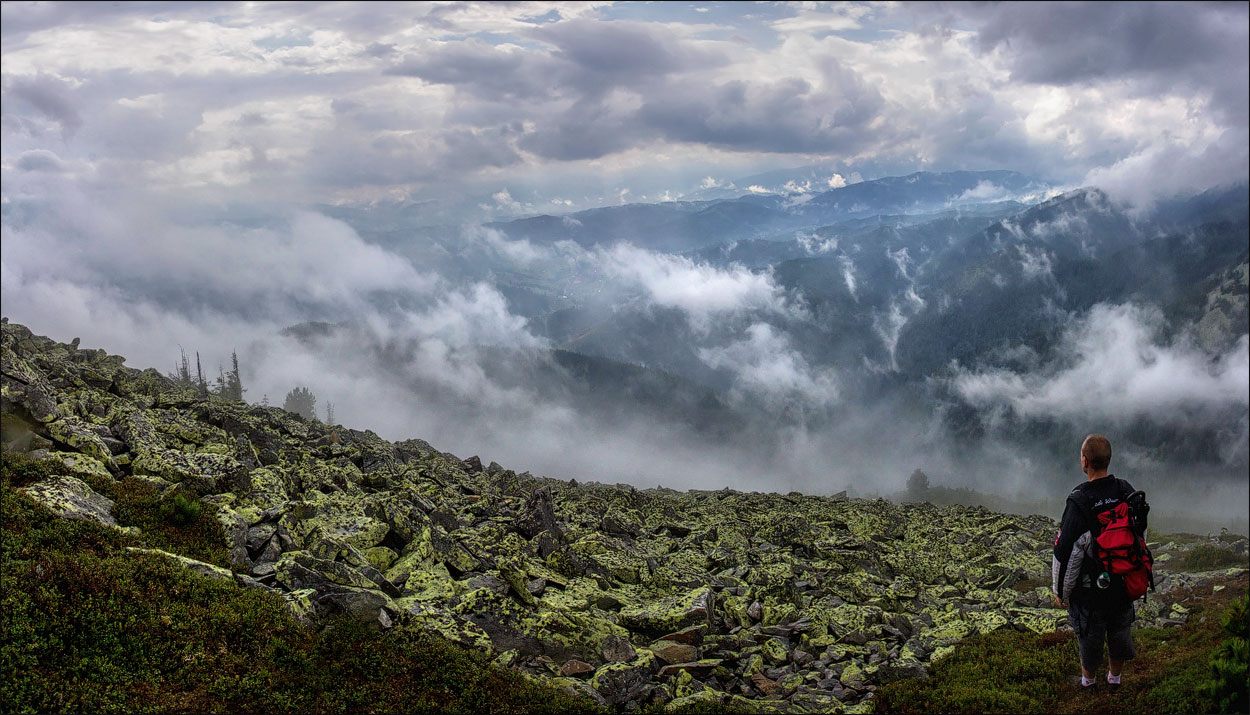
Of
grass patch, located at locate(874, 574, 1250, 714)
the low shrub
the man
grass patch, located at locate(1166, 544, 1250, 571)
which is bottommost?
grass patch, located at locate(1166, 544, 1250, 571)

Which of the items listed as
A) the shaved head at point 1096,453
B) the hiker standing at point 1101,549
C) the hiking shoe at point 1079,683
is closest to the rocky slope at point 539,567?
the hiking shoe at point 1079,683

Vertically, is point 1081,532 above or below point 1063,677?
above

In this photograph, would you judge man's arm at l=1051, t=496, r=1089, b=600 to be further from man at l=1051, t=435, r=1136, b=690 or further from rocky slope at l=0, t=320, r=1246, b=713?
rocky slope at l=0, t=320, r=1246, b=713

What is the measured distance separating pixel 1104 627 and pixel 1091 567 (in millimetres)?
1692

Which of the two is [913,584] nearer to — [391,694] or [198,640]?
[391,694]

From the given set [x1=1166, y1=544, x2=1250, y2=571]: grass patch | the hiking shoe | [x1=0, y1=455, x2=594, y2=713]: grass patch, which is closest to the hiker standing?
the hiking shoe

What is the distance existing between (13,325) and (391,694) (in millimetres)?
47257

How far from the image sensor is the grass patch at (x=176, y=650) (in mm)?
11586

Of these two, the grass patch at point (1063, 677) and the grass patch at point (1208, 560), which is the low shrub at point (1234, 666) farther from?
the grass patch at point (1208, 560)

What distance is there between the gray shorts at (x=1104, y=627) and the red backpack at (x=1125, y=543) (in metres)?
0.71

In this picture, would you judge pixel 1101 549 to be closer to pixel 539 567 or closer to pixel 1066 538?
pixel 1066 538

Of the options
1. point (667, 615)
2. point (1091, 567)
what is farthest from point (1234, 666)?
point (667, 615)

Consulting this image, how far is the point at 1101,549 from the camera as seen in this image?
13.0 m

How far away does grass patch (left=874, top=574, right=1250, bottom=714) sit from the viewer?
13656mm
